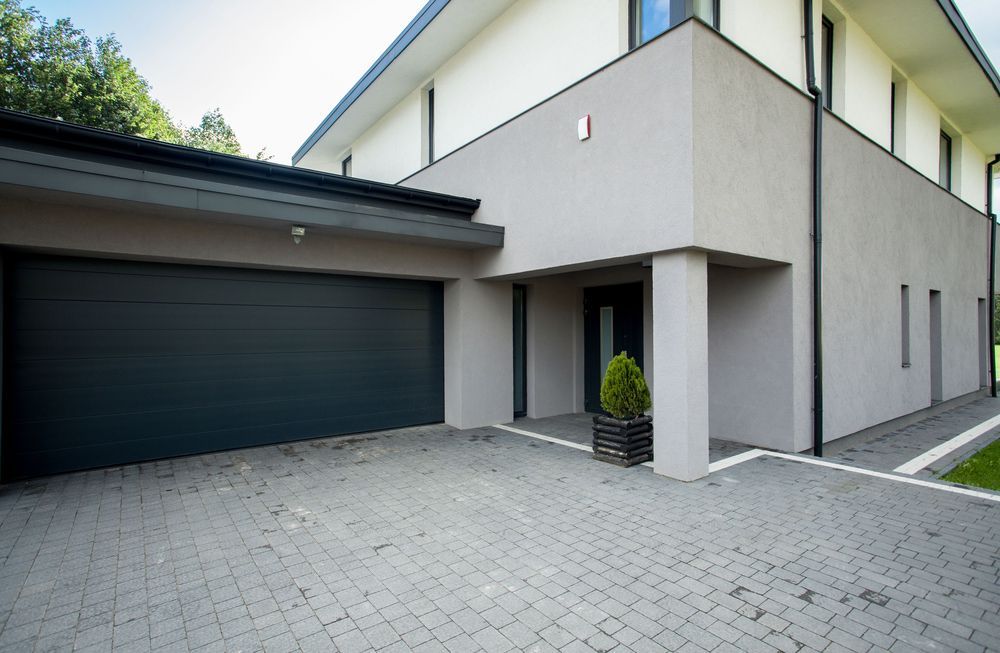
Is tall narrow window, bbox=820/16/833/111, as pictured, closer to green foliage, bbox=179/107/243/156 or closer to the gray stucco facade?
the gray stucco facade

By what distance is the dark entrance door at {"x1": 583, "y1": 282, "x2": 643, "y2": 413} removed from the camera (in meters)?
8.54

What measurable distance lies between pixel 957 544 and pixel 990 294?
566 inches

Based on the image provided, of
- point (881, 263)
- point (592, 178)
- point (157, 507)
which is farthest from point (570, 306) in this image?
point (157, 507)

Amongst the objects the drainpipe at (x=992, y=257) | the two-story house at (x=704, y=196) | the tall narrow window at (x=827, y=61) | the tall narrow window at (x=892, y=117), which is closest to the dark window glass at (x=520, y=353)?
the two-story house at (x=704, y=196)

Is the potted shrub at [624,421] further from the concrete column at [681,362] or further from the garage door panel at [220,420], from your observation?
the garage door panel at [220,420]

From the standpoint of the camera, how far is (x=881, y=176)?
27.0 feet

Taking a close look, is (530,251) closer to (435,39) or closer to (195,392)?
(195,392)

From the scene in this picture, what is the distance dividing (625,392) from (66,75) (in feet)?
77.3

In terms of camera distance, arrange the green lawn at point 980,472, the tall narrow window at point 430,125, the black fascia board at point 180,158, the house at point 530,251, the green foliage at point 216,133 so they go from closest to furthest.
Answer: the black fascia board at point 180,158, the house at point 530,251, the green lawn at point 980,472, the tall narrow window at point 430,125, the green foliage at point 216,133

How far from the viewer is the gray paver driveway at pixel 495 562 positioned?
105 inches

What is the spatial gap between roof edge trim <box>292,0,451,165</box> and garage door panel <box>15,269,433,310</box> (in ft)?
15.3

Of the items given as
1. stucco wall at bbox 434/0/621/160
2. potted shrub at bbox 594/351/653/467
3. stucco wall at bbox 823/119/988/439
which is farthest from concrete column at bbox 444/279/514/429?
stucco wall at bbox 823/119/988/439

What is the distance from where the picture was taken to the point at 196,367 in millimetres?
6250

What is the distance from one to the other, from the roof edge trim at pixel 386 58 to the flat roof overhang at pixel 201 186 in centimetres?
348
